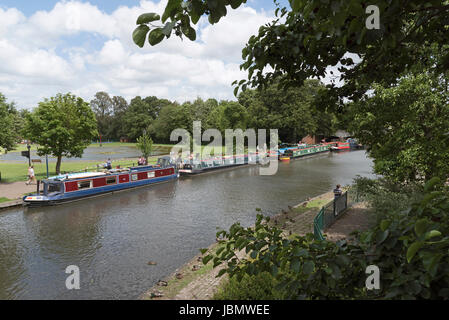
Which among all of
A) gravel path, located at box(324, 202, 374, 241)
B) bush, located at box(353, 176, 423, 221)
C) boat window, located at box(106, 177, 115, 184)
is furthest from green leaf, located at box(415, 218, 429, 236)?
boat window, located at box(106, 177, 115, 184)

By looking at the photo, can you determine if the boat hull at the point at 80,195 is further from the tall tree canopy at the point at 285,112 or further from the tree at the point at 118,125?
the tree at the point at 118,125

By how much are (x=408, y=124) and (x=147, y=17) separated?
12430 millimetres

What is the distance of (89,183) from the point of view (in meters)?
22.5

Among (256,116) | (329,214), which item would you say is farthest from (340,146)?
(329,214)

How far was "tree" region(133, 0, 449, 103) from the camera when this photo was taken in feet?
6.79

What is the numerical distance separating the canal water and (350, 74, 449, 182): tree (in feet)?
27.0

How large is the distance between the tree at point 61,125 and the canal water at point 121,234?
798 centimetres

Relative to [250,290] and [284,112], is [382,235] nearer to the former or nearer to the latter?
[250,290]

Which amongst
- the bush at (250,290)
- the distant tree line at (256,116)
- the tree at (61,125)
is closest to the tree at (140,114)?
the distant tree line at (256,116)

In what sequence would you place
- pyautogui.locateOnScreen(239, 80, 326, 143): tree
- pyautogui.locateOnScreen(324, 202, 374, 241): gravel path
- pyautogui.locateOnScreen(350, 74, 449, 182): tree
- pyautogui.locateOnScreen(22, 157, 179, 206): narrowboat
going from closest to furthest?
pyautogui.locateOnScreen(350, 74, 449, 182): tree
pyautogui.locateOnScreen(324, 202, 374, 241): gravel path
pyautogui.locateOnScreen(22, 157, 179, 206): narrowboat
pyautogui.locateOnScreen(239, 80, 326, 143): tree

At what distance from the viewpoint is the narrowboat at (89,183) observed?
65.7 feet

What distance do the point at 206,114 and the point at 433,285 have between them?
72284 mm

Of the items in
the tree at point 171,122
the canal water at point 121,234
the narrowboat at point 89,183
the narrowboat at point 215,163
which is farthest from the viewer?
the tree at point 171,122

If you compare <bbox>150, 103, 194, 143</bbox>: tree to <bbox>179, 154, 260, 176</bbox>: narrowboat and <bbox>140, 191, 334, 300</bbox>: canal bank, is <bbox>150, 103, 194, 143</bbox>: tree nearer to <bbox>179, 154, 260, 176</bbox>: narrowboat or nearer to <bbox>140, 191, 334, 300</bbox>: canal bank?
<bbox>179, 154, 260, 176</bbox>: narrowboat
